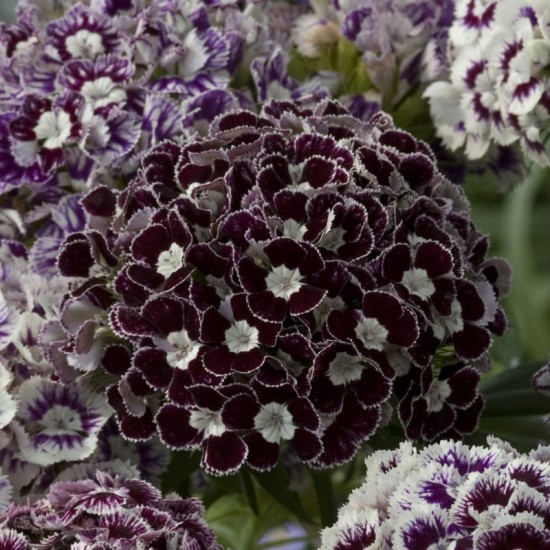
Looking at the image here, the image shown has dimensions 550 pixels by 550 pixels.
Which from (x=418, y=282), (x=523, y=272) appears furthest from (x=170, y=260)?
(x=523, y=272)

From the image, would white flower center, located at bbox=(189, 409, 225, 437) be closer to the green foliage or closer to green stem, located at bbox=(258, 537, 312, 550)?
green stem, located at bbox=(258, 537, 312, 550)

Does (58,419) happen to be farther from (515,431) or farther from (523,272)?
(523,272)

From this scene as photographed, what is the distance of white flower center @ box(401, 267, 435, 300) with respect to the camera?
79cm

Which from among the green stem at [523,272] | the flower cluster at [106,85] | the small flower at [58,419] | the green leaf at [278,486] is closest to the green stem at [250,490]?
the green leaf at [278,486]

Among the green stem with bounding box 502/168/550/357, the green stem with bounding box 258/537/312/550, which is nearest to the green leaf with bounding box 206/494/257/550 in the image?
the green stem with bounding box 258/537/312/550

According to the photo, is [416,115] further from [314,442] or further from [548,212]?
[548,212]

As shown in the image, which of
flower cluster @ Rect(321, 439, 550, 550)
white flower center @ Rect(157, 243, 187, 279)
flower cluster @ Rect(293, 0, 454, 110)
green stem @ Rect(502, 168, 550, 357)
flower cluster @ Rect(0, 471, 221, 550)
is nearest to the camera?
flower cluster @ Rect(321, 439, 550, 550)

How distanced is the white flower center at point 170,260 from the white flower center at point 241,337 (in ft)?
0.18

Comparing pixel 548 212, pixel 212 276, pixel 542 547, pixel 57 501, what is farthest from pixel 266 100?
pixel 548 212

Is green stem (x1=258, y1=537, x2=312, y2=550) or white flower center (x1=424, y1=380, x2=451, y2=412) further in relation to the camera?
green stem (x1=258, y1=537, x2=312, y2=550)

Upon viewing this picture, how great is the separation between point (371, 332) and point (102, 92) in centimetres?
33

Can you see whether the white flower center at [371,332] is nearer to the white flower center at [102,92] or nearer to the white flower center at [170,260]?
the white flower center at [170,260]

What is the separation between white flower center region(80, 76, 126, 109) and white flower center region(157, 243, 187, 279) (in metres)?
0.20

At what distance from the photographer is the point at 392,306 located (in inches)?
30.0
